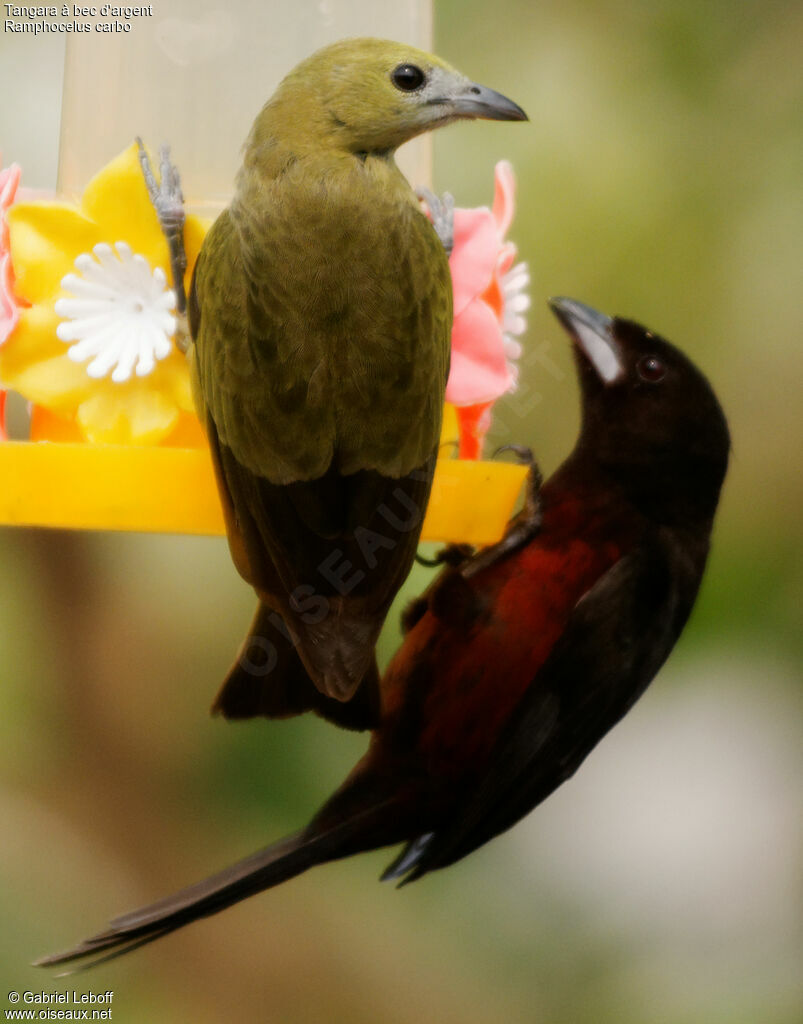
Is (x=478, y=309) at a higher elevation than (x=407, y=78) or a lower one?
lower

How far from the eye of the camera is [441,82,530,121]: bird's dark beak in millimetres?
2146

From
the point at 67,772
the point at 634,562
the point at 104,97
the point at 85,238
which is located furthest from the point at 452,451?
the point at 67,772

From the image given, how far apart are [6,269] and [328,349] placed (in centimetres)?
60

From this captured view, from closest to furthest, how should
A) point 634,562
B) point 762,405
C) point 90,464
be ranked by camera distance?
point 90,464, point 634,562, point 762,405

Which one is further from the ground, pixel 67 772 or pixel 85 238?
pixel 85 238

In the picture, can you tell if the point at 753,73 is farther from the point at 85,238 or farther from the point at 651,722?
the point at 85,238

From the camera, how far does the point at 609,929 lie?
4449 millimetres

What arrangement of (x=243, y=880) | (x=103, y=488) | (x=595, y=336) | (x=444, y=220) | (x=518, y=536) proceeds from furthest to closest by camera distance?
(x=595, y=336), (x=518, y=536), (x=243, y=880), (x=444, y=220), (x=103, y=488)

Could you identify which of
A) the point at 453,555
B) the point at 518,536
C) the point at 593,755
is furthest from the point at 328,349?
the point at 593,755

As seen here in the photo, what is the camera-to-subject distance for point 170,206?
7.22ft

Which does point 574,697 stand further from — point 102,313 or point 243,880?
point 102,313

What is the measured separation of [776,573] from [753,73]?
157 cm

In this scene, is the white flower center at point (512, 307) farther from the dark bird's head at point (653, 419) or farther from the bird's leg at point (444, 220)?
the dark bird's head at point (653, 419)

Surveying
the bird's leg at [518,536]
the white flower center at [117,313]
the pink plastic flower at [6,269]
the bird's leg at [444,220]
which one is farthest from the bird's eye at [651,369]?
the pink plastic flower at [6,269]
